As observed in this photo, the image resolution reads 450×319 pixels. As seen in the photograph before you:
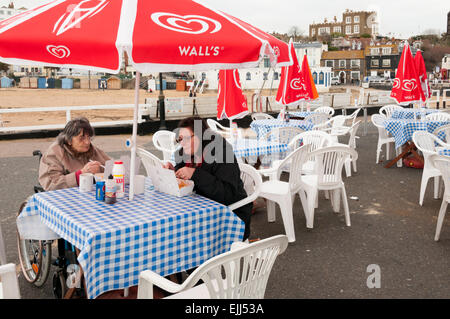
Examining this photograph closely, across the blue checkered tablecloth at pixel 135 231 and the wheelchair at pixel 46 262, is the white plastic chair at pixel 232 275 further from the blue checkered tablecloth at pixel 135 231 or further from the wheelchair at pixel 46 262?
the wheelchair at pixel 46 262

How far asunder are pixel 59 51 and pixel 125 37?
1.31ft

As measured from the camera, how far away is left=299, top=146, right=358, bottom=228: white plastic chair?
4973mm

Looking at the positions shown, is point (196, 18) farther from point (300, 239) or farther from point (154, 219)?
point (300, 239)

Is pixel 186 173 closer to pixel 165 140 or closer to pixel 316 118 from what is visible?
pixel 165 140

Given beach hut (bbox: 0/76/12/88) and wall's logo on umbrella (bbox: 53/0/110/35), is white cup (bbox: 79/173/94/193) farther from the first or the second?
beach hut (bbox: 0/76/12/88)

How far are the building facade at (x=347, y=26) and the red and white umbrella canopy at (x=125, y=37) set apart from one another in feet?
605

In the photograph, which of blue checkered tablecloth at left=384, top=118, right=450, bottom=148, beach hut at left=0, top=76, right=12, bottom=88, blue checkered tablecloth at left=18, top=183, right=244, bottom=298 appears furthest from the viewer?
beach hut at left=0, top=76, right=12, bottom=88

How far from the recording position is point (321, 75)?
58906 mm

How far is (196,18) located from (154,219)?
1306 millimetres

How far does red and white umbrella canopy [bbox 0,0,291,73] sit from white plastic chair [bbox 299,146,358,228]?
232cm

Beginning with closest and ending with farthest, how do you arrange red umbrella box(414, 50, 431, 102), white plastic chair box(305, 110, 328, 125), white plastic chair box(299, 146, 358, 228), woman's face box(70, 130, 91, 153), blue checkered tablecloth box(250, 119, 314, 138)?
woman's face box(70, 130, 91, 153) < white plastic chair box(299, 146, 358, 228) < blue checkered tablecloth box(250, 119, 314, 138) < red umbrella box(414, 50, 431, 102) < white plastic chair box(305, 110, 328, 125)

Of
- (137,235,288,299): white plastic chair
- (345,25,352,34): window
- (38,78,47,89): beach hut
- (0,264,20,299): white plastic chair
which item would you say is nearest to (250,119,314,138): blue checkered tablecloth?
(137,235,288,299): white plastic chair

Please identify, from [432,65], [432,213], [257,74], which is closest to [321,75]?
[257,74]

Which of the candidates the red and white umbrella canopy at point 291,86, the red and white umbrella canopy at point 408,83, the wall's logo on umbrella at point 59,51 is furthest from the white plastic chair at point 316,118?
the wall's logo on umbrella at point 59,51
